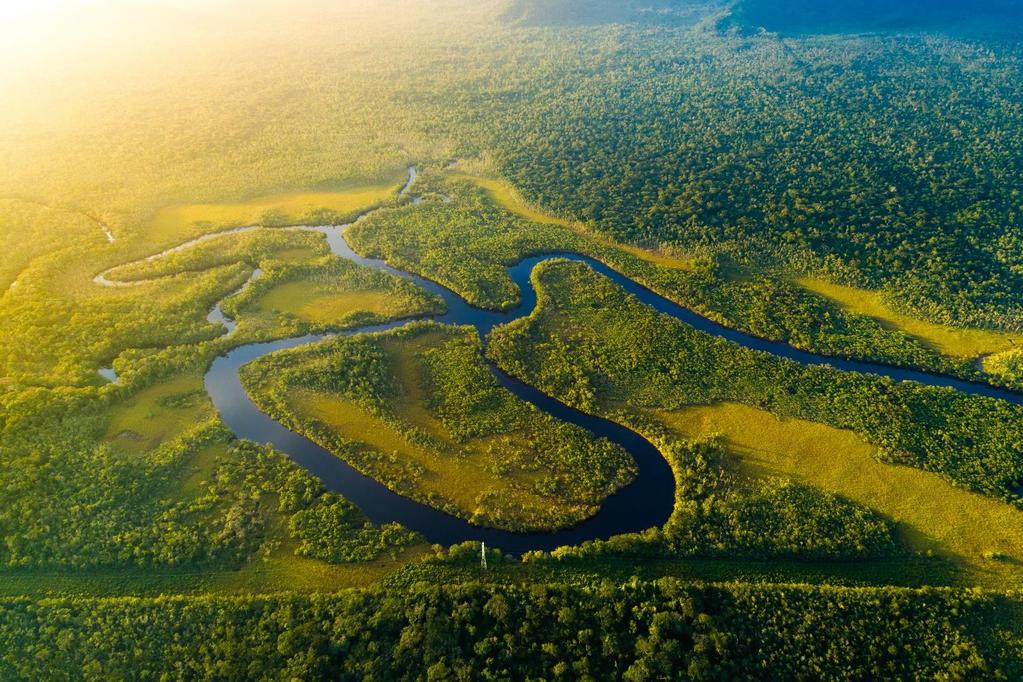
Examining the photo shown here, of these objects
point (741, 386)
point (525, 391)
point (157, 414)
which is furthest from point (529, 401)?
point (157, 414)

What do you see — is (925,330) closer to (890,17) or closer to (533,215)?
(533,215)

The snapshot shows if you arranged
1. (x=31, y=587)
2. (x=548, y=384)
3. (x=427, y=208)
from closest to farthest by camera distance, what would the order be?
(x=31, y=587) → (x=548, y=384) → (x=427, y=208)

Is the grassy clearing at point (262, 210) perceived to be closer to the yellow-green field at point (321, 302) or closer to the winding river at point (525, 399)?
the winding river at point (525, 399)

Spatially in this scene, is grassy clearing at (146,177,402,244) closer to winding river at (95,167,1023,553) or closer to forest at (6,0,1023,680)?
forest at (6,0,1023,680)

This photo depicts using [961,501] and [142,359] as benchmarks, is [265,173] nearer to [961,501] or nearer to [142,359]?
[142,359]

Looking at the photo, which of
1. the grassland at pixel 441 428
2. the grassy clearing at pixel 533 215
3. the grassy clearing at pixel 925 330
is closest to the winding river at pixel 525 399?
the grassland at pixel 441 428

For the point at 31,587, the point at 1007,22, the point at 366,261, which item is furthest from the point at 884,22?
the point at 31,587
